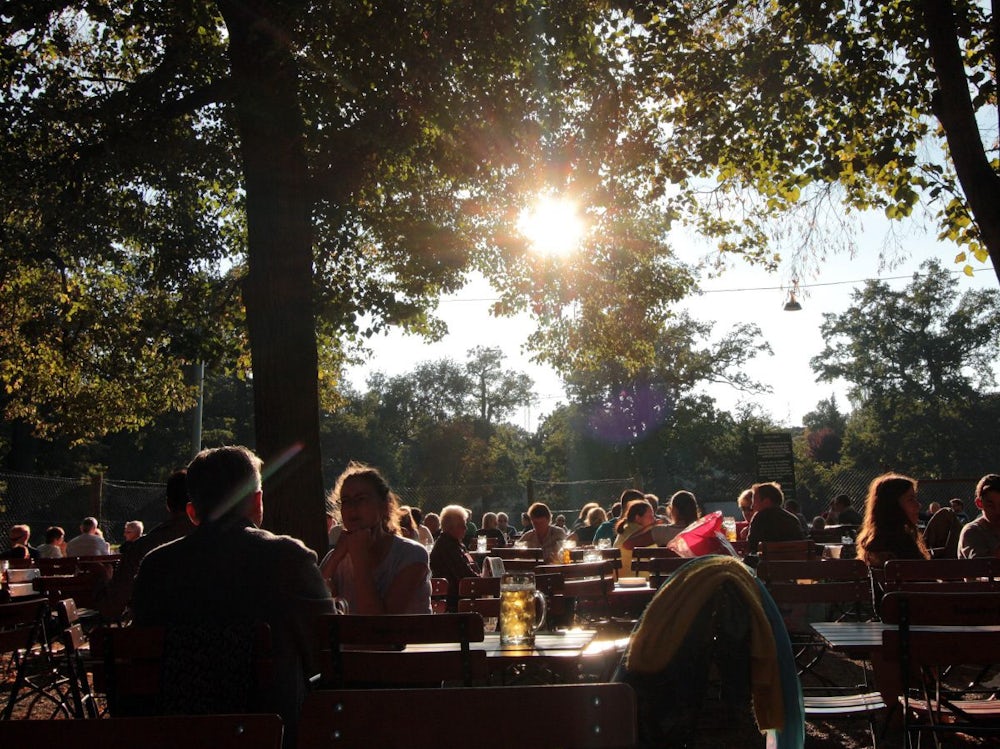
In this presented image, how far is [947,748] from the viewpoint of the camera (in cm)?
588

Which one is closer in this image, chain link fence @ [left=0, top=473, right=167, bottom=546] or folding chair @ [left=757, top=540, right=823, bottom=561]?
folding chair @ [left=757, top=540, right=823, bottom=561]

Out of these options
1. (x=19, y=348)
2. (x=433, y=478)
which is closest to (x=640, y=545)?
(x=19, y=348)

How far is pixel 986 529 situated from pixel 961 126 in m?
3.09

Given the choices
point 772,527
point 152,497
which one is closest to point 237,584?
point 772,527

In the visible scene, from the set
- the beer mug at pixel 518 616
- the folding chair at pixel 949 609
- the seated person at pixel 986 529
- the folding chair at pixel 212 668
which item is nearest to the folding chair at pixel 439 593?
the beer mug at pixel 518 616

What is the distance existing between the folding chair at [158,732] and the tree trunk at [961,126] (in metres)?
7.06

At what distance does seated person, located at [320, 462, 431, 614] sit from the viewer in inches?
205

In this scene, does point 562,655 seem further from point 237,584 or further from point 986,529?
point 986,529

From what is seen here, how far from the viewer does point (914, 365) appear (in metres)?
72.7

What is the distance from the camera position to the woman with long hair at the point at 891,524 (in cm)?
741

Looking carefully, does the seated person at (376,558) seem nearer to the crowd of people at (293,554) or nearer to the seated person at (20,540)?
the crowd of people at (293,554)

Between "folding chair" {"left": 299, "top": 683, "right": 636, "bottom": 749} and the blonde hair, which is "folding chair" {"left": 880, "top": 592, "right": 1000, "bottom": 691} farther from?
the blonde hair

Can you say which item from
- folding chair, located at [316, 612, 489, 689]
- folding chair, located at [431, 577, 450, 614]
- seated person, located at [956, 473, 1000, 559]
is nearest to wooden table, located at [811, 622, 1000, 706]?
folding chair, located at [316, 612, 489, 689]

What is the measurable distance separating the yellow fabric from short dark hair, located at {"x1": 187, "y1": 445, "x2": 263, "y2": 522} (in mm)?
1507
